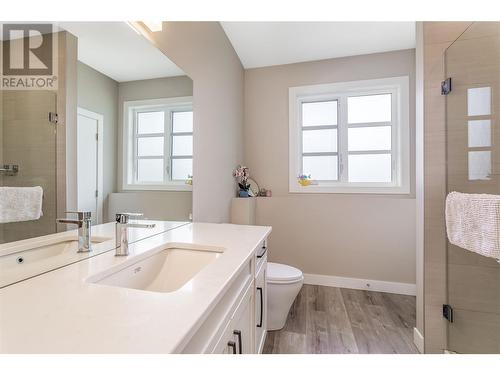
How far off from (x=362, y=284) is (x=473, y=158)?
1.62 metres

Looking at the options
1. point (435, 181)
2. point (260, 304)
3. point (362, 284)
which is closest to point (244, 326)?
point (260, 304)

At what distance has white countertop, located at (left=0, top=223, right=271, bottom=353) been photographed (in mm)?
419

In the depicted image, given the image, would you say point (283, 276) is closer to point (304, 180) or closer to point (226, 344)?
point (226, 344)

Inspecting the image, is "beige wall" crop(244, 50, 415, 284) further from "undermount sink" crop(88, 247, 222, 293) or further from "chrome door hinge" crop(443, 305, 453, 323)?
"undermount sink" crop(88, 247, 222, 293)

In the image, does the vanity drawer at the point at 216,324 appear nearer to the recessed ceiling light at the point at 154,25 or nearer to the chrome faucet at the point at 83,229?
the chrome faucet at the point at 83,229

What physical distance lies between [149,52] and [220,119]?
0.95m

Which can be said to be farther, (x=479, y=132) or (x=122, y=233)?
(x=479, y=132)

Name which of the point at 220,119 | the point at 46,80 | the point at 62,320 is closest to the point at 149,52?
the point at 46,80

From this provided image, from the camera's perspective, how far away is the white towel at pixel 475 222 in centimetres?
107

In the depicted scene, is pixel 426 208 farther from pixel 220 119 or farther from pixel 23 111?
pixel 23 111

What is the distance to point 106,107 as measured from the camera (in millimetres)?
972

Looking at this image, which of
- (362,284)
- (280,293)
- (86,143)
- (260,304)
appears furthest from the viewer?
(362,284)

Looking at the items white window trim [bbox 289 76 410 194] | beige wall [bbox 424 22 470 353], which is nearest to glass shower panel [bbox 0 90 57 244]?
beige wall [bbox 424 22 470 353]

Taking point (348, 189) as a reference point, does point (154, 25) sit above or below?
above
